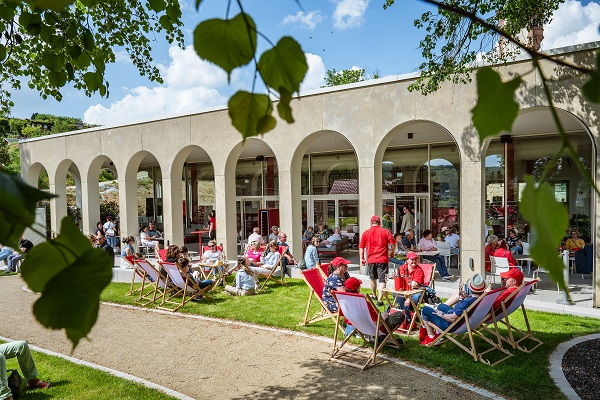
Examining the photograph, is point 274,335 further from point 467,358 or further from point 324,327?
point 467,358

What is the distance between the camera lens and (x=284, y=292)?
431 inches

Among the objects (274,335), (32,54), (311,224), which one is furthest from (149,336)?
(311,224)

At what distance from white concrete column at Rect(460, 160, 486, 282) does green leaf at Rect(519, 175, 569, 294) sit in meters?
10.5

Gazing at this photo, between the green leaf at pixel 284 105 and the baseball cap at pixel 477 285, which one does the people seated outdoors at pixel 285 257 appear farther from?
the green leaf at pixel 284 105

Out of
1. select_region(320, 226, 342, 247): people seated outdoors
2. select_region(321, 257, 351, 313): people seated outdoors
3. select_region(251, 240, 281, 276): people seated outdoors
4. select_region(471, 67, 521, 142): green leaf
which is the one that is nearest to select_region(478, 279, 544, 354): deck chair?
select_region(321, 257, 351, 313): people seated outdoors

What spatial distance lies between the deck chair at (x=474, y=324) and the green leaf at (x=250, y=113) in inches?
239

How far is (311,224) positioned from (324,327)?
10.8 meters

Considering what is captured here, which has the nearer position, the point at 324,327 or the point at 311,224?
the point at 324,327

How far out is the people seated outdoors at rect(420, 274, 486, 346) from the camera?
Answer: 6.39 metres

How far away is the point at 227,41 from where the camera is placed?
0.63 m

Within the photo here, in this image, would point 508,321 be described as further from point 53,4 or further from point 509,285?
point 53,4

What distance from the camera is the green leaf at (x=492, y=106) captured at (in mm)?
537

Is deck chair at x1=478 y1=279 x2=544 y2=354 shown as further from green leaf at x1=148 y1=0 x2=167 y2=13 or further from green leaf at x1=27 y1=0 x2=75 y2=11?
green leaf at x1=27 y1=0 x2=75 y2=11

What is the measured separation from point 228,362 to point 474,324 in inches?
142
